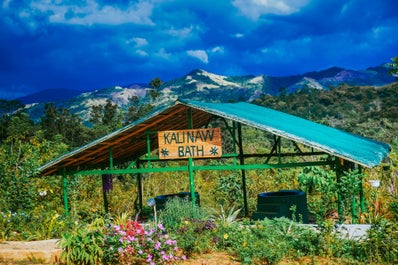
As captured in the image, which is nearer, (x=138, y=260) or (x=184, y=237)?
(x=138, y=260)

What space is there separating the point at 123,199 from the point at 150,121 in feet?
19.9

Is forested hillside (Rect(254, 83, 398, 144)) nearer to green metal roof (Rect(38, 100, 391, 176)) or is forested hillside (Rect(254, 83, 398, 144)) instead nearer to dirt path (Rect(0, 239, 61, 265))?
green metal roof (Rect(38, 100, 391, 176))

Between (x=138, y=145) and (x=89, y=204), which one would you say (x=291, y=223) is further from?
(x=89, y=204)

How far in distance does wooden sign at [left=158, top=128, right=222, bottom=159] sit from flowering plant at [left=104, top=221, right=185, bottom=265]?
3.36 meters

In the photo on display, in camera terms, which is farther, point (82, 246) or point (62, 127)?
point (62, 127)

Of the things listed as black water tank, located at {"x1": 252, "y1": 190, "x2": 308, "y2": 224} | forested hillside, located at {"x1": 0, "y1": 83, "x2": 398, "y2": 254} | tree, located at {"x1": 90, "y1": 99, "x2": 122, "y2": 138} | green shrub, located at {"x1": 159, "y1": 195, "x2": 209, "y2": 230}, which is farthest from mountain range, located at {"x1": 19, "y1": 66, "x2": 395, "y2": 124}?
green shrub, located at {"x1": 159, "y1": 195, "x2": 209, "y2": 230}

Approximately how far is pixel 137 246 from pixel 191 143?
3809 mm

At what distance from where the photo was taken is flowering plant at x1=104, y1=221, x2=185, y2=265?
7.63 metres

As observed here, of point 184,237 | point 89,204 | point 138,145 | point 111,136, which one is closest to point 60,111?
point 89,204

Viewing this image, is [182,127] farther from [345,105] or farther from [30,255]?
[345,105]

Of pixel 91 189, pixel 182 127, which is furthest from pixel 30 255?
pixel 91 189

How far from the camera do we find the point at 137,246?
25.2ft

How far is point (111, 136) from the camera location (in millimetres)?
10820

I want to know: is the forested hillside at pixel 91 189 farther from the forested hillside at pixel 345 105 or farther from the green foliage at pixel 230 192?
the forested hillside at pixel 345 105
